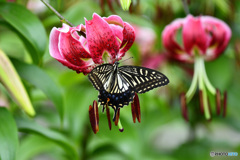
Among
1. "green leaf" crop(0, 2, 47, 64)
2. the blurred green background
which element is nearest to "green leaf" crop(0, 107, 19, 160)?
the blurred green background

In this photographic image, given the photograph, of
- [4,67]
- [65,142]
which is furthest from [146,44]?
[4,67]

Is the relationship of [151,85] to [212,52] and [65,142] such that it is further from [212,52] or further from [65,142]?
[212,52]

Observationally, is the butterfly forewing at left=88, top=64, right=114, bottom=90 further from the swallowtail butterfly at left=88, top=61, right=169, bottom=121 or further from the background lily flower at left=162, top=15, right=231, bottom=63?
the background lily flower at left=162, top=15, right=231, bottom=63

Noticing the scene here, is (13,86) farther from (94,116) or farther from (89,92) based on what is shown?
(89,92)

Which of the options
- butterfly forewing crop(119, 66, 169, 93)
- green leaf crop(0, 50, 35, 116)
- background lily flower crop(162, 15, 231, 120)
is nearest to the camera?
green leaf crop(0, 50, 35, 116)

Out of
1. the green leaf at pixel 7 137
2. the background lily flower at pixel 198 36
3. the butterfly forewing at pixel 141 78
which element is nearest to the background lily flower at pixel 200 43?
the background lily flower at pixel 198 36
